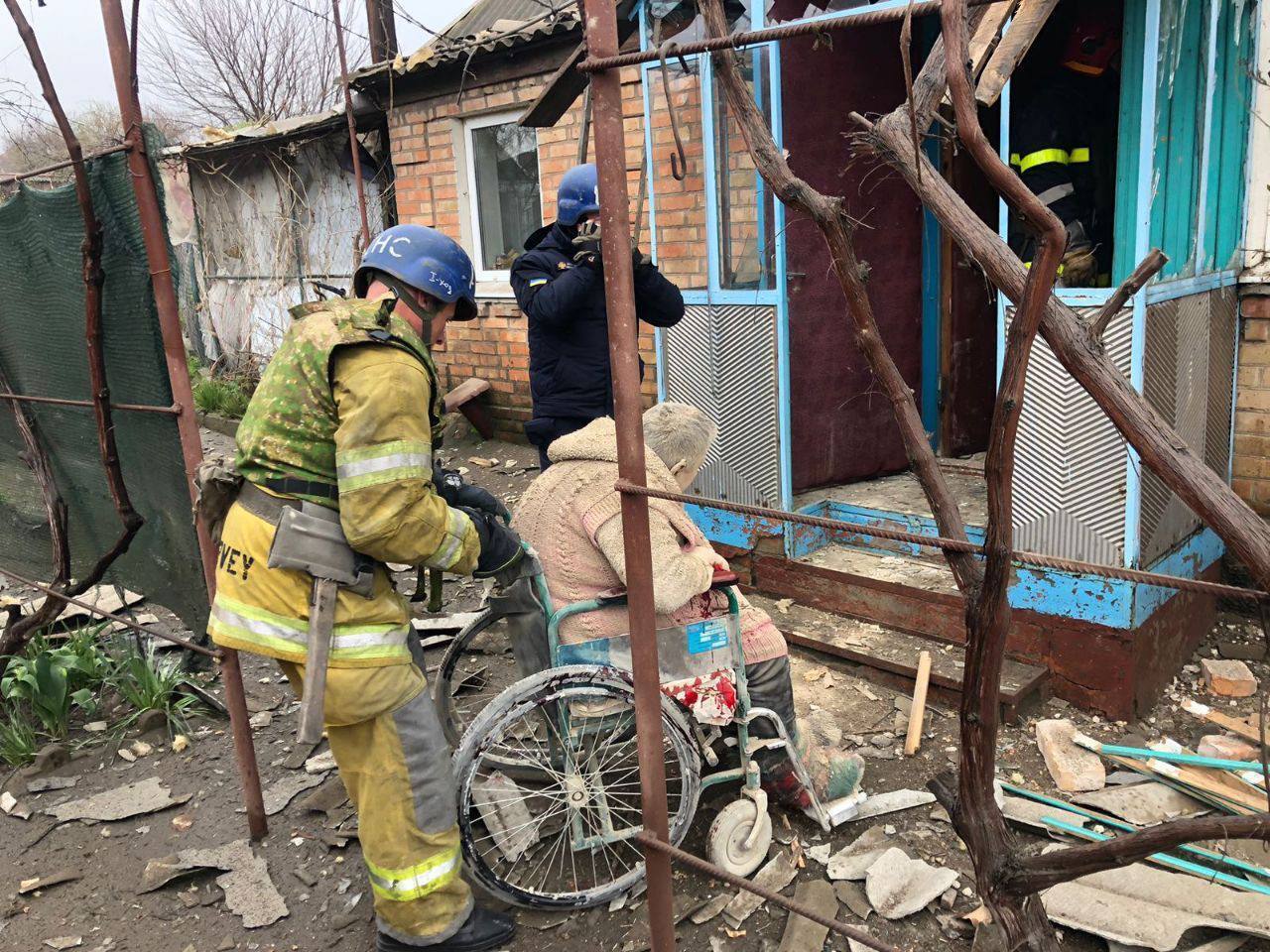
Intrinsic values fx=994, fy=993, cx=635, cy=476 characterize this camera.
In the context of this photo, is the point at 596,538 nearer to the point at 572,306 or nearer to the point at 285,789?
the point at 572,306

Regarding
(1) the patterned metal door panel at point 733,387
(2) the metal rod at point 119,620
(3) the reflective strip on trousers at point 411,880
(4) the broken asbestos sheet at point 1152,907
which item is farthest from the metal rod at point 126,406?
(4) the broken asbestos sheet at point 1152,907

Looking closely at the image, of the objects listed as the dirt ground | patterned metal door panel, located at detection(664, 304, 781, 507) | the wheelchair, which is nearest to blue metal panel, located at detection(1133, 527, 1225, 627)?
the dirt ground

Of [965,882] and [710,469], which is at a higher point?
[710,469]

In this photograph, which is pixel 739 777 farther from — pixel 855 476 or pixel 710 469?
pixel 855 476

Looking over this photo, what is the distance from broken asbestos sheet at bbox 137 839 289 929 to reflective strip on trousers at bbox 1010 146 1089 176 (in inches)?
154

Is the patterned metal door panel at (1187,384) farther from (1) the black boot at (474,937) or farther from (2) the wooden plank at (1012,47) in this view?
(1) the black boot at (474,937)

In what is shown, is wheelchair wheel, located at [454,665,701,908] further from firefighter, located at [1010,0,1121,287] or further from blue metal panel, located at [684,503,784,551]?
firefighter, located at [1010,0,1121,287]

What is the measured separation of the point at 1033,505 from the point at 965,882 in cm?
157

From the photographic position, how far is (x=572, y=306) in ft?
13.5

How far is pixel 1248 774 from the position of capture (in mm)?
3289

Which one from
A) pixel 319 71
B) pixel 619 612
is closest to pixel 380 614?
pixel 619 612

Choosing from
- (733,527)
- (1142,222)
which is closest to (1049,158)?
(1142,222)

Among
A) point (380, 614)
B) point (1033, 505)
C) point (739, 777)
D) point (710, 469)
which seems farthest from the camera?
point (710, 469)

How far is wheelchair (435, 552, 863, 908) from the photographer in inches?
110
